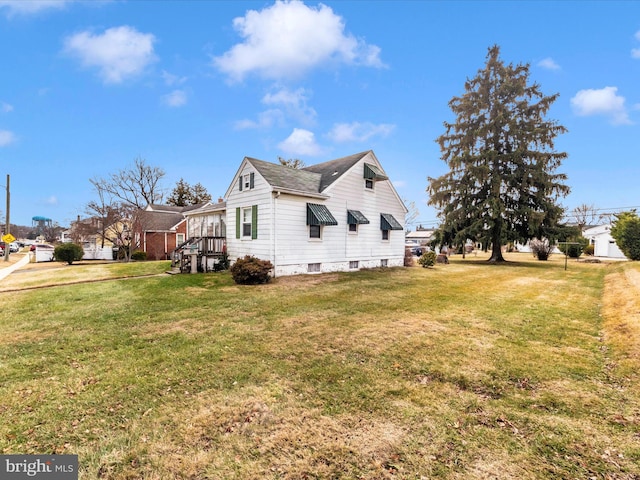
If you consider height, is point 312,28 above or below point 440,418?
above

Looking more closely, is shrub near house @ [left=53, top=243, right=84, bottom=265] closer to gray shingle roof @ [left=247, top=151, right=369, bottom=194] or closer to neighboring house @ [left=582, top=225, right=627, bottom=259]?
gray shingle roof @ [left=247, top=151, right=369, bottom=194]

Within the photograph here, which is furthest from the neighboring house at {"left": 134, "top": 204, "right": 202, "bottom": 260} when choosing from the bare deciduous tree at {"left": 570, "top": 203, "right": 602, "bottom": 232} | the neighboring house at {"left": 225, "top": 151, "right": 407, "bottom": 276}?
the bare deciduous tree at {"left": 570, "top": 203, "right": 602, "bottom": 232}

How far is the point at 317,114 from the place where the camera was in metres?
24.2

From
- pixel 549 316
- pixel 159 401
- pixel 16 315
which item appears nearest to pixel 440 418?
pixel 159 401

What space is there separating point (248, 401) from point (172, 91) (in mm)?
22250

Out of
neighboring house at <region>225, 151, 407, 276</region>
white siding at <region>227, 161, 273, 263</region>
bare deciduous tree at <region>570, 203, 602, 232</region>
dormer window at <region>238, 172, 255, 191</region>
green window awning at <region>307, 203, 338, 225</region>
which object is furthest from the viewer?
bare deciduous tree at <region>570, 203, 602, 232</region>

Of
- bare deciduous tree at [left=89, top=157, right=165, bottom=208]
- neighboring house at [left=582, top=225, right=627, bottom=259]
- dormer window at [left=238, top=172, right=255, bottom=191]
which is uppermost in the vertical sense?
bare deciduous tree at [left=89, top=157, right=165, bottom=208]

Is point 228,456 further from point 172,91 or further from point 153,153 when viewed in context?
point 153,153

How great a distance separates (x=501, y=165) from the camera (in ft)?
87.1

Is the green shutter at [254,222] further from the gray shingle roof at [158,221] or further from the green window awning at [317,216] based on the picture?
the gray shingle roof at [158,221]

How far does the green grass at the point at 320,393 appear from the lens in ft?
9.20

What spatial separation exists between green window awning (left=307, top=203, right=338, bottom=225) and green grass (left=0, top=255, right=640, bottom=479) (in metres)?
7.63

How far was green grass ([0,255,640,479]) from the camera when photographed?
2803mm
